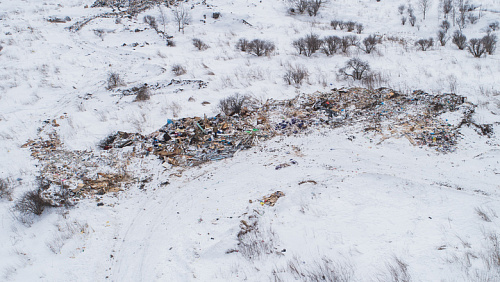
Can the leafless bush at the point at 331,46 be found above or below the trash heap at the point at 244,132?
above

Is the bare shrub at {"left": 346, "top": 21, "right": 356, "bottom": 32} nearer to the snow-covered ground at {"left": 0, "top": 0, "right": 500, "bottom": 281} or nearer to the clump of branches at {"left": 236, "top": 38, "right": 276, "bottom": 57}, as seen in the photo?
the clump of branches at {"left": 236, "top": 38, "right": 276, "bottom": 57}

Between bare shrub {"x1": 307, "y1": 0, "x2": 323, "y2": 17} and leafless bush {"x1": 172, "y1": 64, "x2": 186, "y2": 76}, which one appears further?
bare shrub {"x1": 307, "y1": 0, "x2": 323, "y2": 17}

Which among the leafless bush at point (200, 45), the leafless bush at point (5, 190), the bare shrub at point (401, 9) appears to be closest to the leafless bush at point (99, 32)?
the leafless bush at point (200, 45)

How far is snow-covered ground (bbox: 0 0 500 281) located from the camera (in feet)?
12.7

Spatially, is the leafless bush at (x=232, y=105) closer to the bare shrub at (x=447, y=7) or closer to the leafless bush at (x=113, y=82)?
the leafless bush at (x=113, y=82)

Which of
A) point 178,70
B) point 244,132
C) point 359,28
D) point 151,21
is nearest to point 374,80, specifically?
point 244,132

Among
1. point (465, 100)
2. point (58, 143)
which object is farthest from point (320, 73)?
point (58, 143)

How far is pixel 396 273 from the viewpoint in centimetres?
335

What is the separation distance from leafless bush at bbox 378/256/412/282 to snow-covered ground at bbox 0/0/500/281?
0.05 ft

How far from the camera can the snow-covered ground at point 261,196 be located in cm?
387

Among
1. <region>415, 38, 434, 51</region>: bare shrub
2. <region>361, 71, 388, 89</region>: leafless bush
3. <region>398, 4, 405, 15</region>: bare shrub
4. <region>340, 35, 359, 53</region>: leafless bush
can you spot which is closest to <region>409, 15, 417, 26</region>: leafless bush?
<region>398, 4, 405, 15</region>: bare shrub

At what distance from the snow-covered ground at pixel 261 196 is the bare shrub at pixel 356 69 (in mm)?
603

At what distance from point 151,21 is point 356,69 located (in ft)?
58.1

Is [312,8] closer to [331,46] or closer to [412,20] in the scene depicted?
[412,20]
